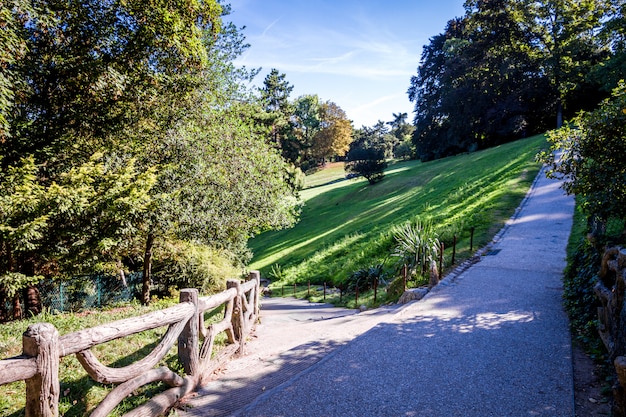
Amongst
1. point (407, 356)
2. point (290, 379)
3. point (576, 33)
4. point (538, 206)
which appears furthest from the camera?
point (576, 33)

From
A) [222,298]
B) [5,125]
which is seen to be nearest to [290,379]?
[222,298]

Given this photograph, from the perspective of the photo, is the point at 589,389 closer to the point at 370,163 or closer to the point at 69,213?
the point at 69,213

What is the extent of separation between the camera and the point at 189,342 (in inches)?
172

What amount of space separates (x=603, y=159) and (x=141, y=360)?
7293 millimetres

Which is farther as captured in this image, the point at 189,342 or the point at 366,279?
the point at 366,279

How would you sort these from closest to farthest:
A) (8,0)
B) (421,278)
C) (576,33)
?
(8,0) → (421,278) → (576,33)

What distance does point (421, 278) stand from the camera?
9.86 m

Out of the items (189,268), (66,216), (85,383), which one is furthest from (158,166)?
(85,383)

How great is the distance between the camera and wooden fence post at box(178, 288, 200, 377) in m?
4.35

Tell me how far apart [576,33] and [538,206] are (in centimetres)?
2892

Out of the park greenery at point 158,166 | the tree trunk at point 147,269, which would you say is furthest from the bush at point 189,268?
the tree trunk at point 147,269

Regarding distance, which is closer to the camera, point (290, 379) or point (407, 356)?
point (290, 379)

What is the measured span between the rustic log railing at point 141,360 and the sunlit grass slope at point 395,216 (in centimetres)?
827

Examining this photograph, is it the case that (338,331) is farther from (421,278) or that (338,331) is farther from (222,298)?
(421,278)
